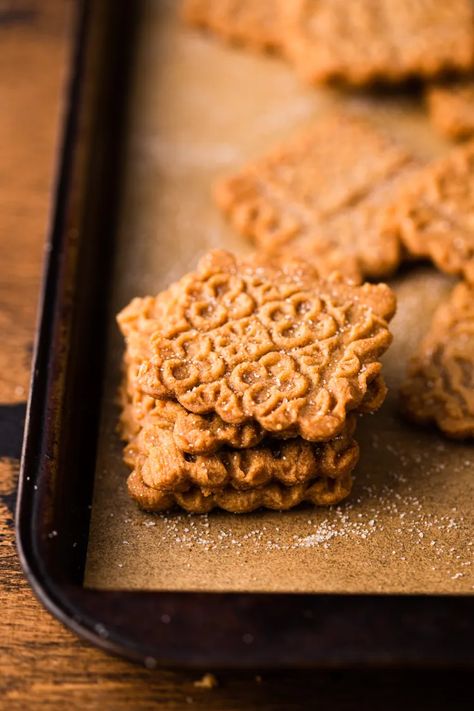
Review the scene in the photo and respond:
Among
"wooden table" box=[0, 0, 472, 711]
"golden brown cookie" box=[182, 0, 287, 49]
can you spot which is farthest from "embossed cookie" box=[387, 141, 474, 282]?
"wooden table" box=[0, 0, 472, 711]

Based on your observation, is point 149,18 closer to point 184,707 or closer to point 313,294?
point 313,294

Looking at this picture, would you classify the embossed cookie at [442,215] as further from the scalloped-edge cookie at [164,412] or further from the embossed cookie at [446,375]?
the scalloped-edge cookie at [164,412]

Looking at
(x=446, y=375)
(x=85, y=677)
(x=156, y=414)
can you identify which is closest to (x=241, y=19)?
(x=446, y=375)

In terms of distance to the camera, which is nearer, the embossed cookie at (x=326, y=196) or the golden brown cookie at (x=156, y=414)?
the golden brown cookie at (x=156, y=414)

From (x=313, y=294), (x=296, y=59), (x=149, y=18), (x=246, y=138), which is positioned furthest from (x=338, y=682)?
(x=149, y=18)

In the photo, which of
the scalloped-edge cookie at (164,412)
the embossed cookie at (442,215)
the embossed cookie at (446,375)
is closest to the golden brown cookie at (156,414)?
the scalloped-edge cookie at (164,412)

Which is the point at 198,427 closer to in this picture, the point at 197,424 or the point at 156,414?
the point at 197,424
